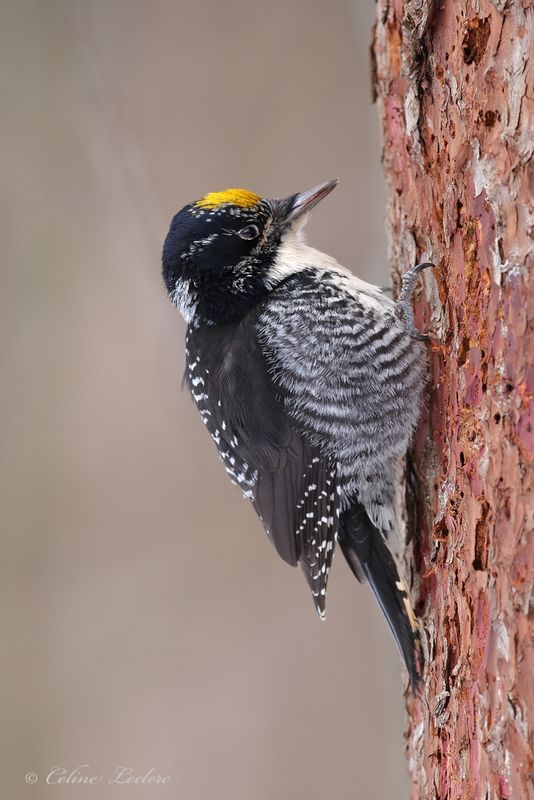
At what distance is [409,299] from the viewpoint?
290cm

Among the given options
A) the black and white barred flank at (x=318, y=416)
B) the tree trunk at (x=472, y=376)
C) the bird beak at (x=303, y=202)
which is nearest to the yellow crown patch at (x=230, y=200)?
the bird beak at (x=303, y=202)

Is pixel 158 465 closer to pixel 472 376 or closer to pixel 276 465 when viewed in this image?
pixel 276 465

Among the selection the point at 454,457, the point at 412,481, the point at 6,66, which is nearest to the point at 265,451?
the point at 412,481

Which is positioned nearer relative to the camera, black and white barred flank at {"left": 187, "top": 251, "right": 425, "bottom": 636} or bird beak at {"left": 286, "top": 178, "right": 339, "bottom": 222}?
black and white barred flank at {"left": 187, "top": 251, "right": 425, "bottom": 636}

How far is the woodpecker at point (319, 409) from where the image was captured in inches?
115

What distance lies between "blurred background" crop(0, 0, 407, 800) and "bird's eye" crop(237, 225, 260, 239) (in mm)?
1249

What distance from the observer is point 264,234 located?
3377mm

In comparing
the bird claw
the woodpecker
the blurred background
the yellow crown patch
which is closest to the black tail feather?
the woodpecker

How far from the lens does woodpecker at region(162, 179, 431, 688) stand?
2924mm

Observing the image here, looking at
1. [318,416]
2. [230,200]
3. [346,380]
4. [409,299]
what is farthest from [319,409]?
[230,200]

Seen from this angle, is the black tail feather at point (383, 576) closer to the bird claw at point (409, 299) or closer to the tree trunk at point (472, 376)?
the tree trunk at point (472, 376)

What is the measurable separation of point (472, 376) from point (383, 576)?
87cm

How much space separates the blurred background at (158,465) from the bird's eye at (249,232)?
1.25 metres

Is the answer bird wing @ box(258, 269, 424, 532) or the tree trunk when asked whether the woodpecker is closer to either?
bird wing @ box(258, 269, 424, 532)
